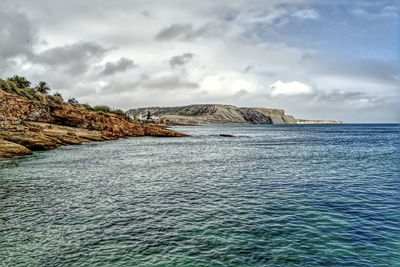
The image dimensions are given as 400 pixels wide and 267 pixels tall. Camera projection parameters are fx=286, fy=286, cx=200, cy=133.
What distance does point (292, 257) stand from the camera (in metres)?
8.88

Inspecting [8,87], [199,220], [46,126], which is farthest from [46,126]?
[199,220]

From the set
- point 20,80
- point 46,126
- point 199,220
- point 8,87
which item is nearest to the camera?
point 199,220

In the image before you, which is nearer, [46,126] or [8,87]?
[46,126]

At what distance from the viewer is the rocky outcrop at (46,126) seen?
37094 millimetres

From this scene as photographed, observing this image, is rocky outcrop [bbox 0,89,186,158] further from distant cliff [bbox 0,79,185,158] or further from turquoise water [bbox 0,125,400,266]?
turquoise water [bbox 0,125,400,266]

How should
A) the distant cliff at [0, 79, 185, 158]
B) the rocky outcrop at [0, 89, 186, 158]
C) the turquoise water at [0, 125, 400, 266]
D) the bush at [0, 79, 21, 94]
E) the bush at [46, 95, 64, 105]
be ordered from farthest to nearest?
1. the bush at [46, 95, 64, 105]
2. the bush at [0, 79, 21, 94]
3. the distant cliff at [0, 79, 185, 158]
4. the rocky outcrop at [0, 89, 186, 158]
5. the turquoise water at [0, 125, 400, 266]

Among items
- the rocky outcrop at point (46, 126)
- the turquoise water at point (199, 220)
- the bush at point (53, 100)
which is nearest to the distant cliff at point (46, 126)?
the rocky outcrop at point (46, 126)

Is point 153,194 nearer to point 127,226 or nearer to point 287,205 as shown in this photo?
point 127,226

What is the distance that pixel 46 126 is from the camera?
49844 mm

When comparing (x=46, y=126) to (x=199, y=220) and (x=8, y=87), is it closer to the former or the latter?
(x=8, y=87)

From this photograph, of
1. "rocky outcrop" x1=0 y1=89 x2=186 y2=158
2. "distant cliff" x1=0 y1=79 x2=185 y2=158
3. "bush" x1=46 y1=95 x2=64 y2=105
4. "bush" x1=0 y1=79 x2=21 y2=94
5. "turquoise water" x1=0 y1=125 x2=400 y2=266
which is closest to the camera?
"turquoise water" x1=0 y1=125 x2=400 y2=266

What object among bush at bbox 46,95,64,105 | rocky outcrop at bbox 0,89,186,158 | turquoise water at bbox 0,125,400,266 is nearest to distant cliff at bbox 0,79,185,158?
rocky outcrop at bbox 0,89,186,158

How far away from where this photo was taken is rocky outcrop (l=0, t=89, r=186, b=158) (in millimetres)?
37094

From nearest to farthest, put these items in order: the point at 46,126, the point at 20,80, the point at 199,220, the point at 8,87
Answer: the point at 199,220 → the point at 46,126 → the point at 8,87 → the point at 20,80
